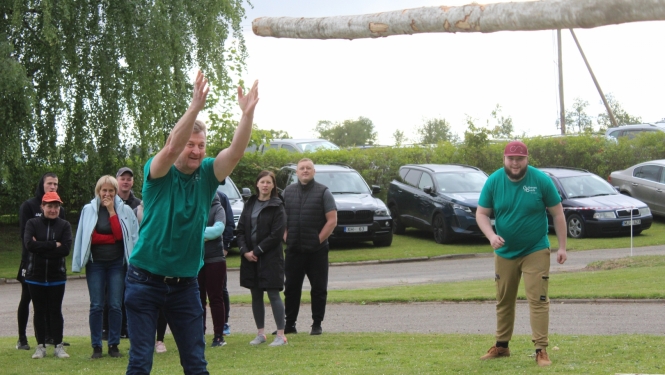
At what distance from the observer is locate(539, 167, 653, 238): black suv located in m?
24.8

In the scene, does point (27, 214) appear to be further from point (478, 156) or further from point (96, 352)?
point (478, 156)

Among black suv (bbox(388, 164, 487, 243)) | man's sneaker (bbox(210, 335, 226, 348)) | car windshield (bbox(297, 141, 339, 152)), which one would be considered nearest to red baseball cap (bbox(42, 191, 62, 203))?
man's sneaker (bbox(210, 335, 226, 348))

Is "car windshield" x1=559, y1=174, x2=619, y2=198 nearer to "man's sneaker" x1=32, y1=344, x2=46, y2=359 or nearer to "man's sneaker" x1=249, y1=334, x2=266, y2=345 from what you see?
"man's sneaker" x1=249, y1=334, x2=266, y2=345

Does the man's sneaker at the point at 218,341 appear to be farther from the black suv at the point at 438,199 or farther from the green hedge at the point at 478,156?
the green hedge at the point at 478,156

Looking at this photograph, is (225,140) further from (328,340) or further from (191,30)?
(328,340)

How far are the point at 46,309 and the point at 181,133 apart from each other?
556 cm

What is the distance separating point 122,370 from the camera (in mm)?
8867

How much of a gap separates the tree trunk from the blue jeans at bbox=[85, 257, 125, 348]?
246 inches

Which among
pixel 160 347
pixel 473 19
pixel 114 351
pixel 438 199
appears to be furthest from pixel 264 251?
pixel 438 199

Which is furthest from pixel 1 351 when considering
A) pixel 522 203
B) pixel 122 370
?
pixel 522 203

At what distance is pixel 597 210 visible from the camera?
979 inches

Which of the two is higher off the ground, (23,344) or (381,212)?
(381,212)

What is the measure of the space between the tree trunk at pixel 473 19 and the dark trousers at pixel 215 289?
6.62m

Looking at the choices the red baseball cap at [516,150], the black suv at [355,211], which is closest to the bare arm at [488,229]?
the red baseball cap at [516,150]
